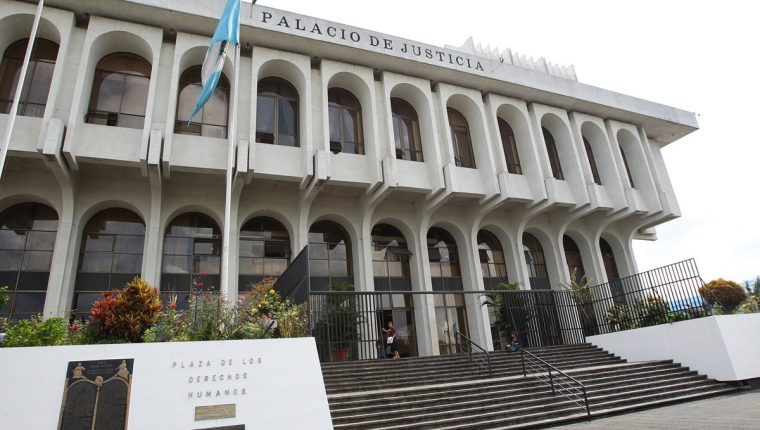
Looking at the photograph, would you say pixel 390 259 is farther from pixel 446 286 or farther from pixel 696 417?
pixel 696 417

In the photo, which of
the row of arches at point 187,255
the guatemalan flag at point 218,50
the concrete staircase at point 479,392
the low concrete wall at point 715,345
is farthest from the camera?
the row of arches at point 187,255

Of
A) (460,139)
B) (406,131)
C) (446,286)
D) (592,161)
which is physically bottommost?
(446,286)

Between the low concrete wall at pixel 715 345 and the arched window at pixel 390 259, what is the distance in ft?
29.7

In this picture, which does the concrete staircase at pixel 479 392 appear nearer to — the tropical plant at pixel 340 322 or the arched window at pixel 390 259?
the tropical plant at pixel 340 322

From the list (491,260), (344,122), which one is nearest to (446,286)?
(491,260)

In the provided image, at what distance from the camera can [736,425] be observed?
700cm

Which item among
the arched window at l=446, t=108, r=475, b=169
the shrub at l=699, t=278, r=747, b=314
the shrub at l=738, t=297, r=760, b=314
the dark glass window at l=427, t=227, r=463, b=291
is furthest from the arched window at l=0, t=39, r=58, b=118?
the shrub at l=738, t=297, r=760, b=314

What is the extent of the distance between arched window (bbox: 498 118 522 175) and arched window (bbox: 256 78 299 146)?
983cm

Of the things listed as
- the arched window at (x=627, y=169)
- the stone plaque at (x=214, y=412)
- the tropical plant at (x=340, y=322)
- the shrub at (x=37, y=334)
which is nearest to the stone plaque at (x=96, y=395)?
the stone plaque at (x=214, y=412)

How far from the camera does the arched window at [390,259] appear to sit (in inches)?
719

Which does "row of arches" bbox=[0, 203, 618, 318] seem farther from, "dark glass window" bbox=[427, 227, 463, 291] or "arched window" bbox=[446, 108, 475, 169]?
"arched window" bbox=[446, 108, 475, 169]

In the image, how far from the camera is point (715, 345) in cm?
1201

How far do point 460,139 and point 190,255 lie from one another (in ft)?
40.9

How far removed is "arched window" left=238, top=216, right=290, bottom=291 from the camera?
53.2ft
